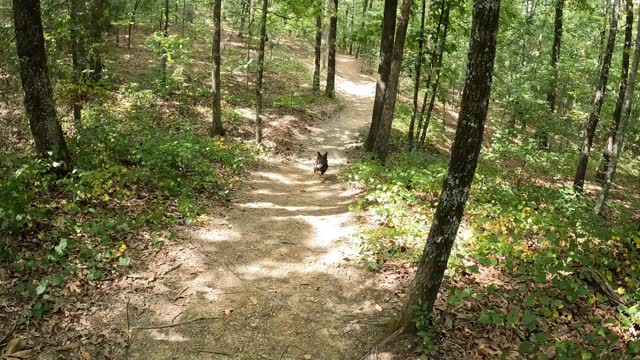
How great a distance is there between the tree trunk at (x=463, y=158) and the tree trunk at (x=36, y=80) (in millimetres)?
7370

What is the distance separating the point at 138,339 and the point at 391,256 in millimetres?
4532

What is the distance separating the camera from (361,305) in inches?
266

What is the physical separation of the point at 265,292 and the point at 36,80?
6062 mm

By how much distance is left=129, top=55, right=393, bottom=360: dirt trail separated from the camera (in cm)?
587

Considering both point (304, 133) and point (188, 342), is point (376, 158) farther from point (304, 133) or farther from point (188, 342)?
point (188, 342)

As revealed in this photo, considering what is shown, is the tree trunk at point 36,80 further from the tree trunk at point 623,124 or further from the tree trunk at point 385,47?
the tree trunk at point 623,124

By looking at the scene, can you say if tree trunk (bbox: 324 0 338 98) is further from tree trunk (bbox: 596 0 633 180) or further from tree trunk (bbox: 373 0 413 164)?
tree trunk (bbox: 596 0 633 180)

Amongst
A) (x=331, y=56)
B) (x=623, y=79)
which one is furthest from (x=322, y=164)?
(x=623, y=79)

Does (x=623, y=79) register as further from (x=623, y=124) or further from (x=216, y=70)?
(x=216, y=70)

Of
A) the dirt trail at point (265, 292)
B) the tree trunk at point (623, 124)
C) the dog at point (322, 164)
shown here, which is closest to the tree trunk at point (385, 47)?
the dog at point (322, 164)

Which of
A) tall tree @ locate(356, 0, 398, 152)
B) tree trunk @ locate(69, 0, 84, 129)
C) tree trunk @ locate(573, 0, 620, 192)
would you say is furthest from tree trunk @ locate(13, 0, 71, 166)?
tree trunk @ locate(573, 0, 620, 192)

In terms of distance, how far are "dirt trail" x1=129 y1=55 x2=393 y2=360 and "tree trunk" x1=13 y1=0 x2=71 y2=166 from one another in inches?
133

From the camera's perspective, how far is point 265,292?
23.1 ft

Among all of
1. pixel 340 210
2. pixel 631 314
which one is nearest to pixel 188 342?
pixel 340 210
